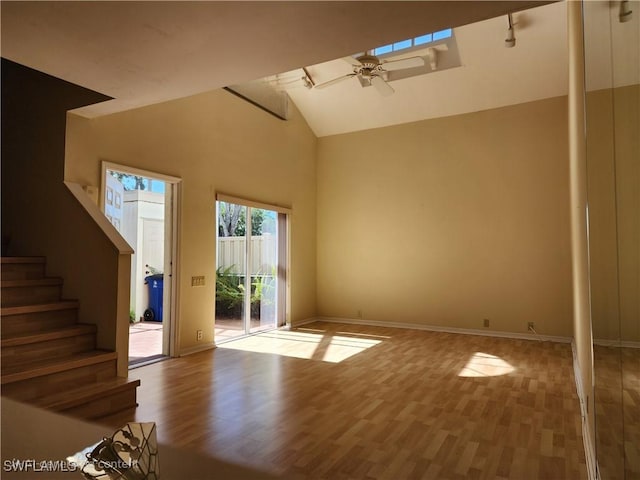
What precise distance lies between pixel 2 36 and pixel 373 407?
144 inches

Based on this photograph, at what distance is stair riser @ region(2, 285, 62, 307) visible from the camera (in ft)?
10.6

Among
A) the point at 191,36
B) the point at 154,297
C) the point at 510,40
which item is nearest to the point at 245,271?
the point at 154,297

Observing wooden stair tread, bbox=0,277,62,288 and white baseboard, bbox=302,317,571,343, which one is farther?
white baseboard, bbox=302,317,571,343

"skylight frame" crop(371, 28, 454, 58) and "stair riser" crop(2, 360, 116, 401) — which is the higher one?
"skylight frame" crop(371, 28, 454, 58)

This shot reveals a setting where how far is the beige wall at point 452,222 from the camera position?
6.03 metres

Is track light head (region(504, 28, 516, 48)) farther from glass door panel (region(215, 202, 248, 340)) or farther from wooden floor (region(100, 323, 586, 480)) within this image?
glass door panel (region(215, 202, 248, 340))

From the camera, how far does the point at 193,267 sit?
516 cm

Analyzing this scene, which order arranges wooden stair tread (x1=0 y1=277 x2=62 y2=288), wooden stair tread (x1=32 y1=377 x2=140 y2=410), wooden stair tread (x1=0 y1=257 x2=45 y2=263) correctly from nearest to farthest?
1. wooden stair tread (x1=32 y1=377 x2=140 y2=410)
2. wooden stair tread (x1=0 y1=277 x2=62 y2=288)
3. wooden stair tread (x1=0 y1=257 x2=45 y2=263)

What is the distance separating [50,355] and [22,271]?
3.10ft

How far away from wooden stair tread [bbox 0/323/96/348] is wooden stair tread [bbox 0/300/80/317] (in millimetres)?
170

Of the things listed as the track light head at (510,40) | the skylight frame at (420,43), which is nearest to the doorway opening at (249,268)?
the skylight frame at (420,43)

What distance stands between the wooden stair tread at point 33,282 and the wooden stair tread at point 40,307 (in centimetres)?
18

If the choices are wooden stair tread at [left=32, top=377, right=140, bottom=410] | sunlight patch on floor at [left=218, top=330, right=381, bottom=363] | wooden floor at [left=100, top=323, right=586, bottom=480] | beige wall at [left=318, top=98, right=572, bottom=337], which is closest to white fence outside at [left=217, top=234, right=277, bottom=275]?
sunlight patch on floor at [left=218, top=330, right=381, bottom=363]

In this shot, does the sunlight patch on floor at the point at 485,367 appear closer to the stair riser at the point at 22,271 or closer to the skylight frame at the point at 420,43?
the stair riser at the point at 22,271
